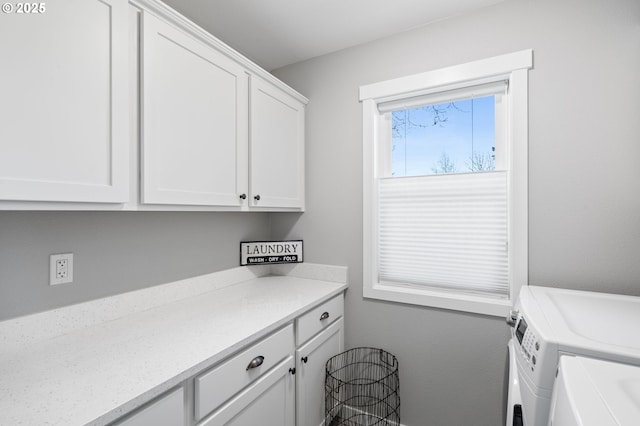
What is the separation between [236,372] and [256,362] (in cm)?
11

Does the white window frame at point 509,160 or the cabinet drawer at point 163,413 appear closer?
the cabinet drawer at point 163,413

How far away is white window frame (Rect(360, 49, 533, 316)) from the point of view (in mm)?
1527

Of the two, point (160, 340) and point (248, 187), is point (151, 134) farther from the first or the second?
point (160, 340)

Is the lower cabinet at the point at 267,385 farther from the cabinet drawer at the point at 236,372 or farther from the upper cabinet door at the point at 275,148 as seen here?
the upper cabinet door at the point at 275,148

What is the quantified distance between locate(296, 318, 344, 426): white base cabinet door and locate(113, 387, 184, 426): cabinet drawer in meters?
0.68

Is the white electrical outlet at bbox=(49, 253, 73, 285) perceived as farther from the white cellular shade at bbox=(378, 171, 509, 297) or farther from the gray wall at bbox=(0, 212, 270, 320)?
the white cellular shade at bbox=(378, 171, 509, 297)

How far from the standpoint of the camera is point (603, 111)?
4.54 ft

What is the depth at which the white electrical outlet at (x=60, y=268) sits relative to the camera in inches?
45.0

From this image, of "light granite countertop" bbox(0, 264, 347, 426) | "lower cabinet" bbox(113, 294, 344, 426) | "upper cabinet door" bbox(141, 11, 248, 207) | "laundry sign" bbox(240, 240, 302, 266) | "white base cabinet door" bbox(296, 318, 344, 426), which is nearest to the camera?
"light granite countertop" bbox(0, 264, 347, 426)

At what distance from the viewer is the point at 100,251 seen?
1.29 metres

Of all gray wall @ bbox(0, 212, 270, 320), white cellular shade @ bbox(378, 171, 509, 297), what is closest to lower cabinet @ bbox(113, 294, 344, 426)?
white cellular shade @ bbox(378, 171, 509, 297)

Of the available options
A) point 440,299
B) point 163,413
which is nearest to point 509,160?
point 440,299

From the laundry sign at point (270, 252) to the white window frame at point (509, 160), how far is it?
0.52m

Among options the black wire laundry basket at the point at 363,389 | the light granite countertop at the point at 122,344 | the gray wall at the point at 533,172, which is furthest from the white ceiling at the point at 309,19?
the black wire laundry basket at the point at 363,389
